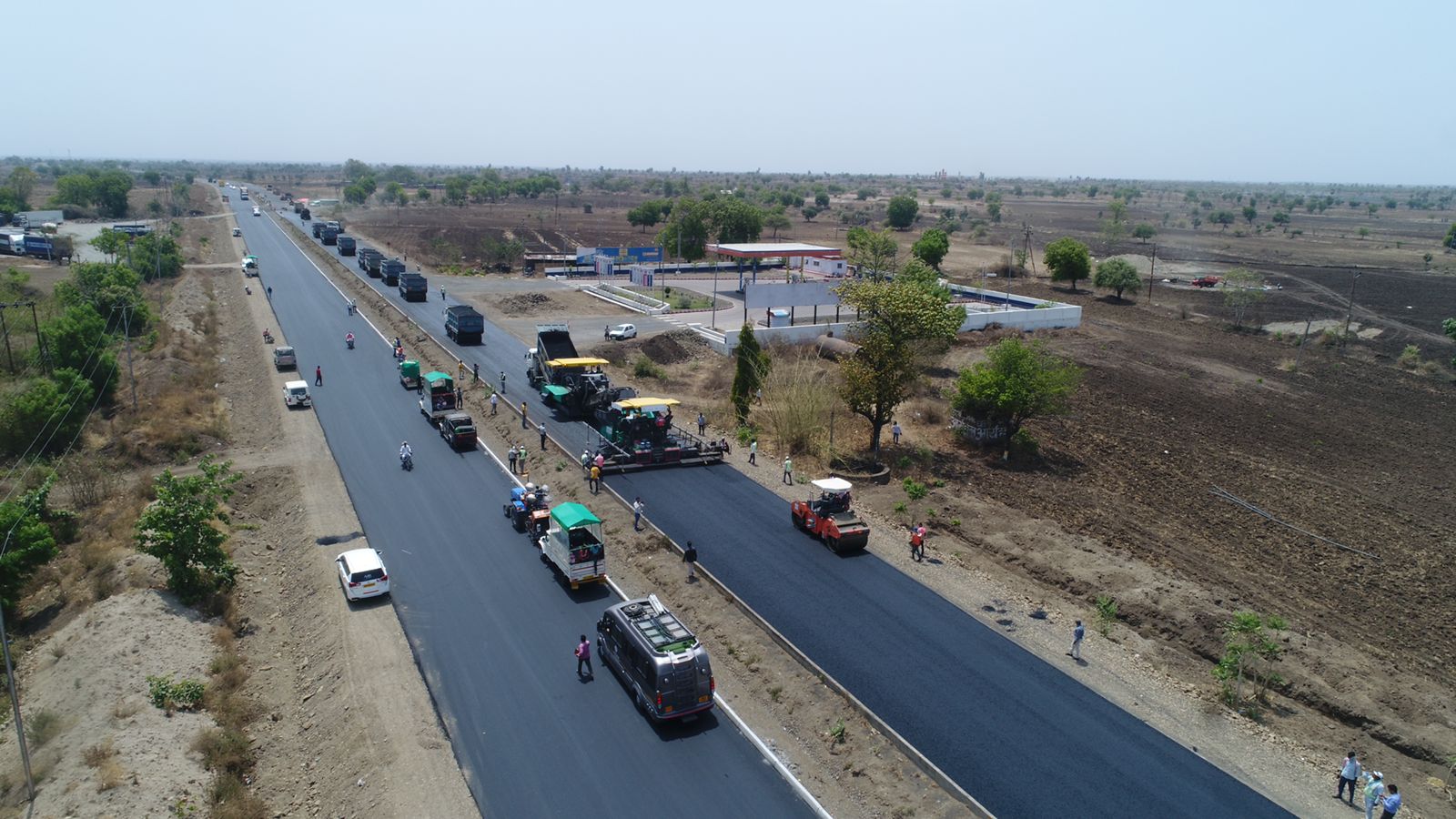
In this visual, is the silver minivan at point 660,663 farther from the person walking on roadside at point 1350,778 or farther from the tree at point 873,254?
the tree at point 873,254

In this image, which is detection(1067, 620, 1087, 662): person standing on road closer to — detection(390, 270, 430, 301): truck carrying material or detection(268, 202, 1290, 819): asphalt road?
detection(268, 202, 1290, 819): asphalt road

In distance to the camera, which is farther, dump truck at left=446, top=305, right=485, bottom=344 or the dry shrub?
dump truck at left=446, top=305, right=485, bottom=344

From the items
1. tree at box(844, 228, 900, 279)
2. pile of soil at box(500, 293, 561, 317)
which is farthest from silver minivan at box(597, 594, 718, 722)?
tree at box(844, 228, 900, 279)

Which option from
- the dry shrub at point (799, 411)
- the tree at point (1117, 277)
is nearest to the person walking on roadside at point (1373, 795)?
the dry shrub at point (799, 411)

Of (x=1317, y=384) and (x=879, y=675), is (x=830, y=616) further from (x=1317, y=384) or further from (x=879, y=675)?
(x=1317, y=384)

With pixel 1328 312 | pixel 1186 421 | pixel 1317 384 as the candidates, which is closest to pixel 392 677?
pixel 1186 421
